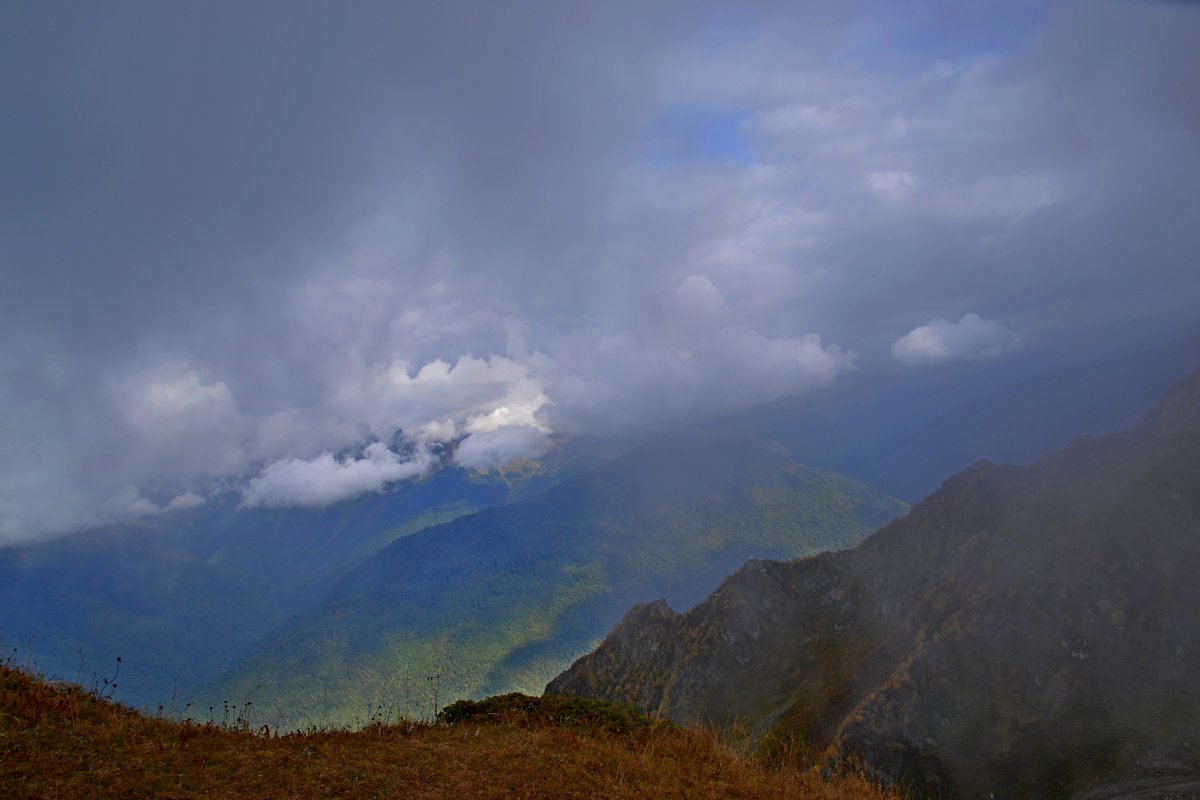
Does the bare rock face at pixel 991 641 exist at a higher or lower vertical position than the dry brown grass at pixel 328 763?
lower

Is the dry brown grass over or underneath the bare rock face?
over

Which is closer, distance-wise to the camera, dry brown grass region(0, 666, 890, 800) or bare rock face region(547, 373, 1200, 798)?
dry brown grass region(0, 666, 890, 800)

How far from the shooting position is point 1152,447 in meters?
71.4

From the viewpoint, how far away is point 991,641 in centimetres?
6075

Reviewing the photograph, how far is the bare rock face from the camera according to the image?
169ft

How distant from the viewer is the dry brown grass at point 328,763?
9.40 metres

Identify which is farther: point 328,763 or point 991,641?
point 991,641

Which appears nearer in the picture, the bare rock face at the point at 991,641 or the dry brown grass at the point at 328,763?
the dry brown grass at the point at 328,763

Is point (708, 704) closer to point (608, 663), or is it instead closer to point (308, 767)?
point (608, 663)

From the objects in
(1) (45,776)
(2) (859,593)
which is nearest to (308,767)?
(1) (45,776)

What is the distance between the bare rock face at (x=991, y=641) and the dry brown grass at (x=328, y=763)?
1174 inches

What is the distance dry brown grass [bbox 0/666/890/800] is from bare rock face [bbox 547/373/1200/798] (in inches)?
1174

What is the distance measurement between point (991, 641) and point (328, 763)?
226ft

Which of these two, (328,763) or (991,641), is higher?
(328,763)
